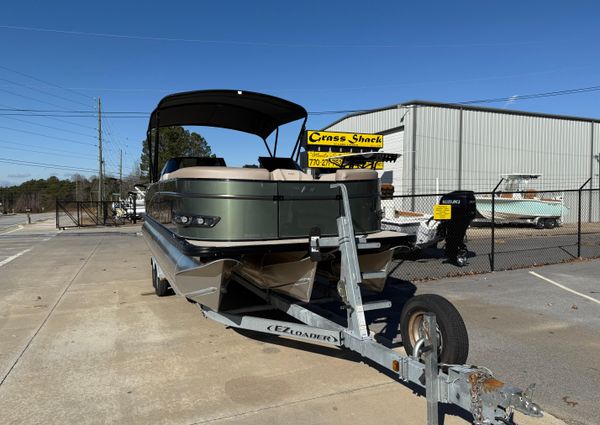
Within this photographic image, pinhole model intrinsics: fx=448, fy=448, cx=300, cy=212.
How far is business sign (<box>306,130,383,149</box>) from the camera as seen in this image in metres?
21.7

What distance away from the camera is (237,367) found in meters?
4.14

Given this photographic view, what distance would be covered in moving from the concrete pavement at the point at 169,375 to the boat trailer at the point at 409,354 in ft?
1.16

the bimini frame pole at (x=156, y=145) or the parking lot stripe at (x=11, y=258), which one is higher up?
the bimini frame pole at (x=156, y=145)

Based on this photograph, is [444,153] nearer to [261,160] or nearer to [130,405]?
[261,160]

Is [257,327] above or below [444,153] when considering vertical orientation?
below

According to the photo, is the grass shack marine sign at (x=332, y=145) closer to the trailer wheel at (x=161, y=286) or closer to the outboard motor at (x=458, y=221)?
the outboard motor at (x=458, y=221)

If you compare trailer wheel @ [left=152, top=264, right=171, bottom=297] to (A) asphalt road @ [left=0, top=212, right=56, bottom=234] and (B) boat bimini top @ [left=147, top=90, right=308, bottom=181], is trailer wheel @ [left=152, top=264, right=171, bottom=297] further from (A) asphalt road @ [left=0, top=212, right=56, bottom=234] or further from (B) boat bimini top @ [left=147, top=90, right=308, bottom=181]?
(A) asphalt road @ [left=0, top=212, right=56, bottom=234]

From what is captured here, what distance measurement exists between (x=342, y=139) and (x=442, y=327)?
1943 centimetres

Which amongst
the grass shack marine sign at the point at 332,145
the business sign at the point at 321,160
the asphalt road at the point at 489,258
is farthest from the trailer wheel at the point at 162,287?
the business sign at the point at 321,160

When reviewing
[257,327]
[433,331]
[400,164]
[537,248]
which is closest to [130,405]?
[257,327]

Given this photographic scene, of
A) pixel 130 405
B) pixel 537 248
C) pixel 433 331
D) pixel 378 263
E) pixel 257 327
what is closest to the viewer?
pixel 433 331

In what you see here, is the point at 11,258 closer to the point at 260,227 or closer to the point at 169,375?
the point at 169,375

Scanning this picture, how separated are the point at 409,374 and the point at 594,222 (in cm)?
2921

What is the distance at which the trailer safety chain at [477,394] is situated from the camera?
245 cm
